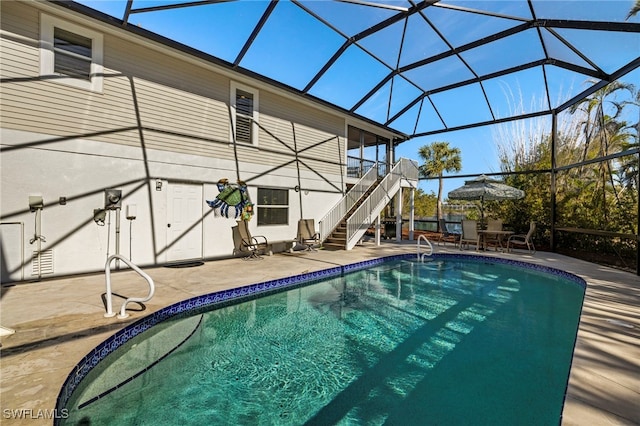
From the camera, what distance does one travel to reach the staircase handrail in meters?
11.4

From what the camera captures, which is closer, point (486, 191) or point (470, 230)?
point (486, 191)

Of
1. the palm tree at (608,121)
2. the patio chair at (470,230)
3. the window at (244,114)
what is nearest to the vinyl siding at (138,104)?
the window at (244,114)

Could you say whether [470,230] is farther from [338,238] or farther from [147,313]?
[147,313]

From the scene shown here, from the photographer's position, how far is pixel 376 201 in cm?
1159

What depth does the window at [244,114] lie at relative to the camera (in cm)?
892

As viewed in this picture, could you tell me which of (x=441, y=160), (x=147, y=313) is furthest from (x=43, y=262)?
(x=441, y=160)

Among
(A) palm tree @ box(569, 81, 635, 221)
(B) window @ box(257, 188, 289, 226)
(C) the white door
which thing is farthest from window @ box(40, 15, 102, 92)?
(A) palm tree @ box(569, 81, 635, 221)

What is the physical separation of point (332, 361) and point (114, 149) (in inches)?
252

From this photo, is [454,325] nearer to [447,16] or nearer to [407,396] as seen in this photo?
[407,396]

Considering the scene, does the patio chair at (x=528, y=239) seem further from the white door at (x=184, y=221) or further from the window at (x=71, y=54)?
the window at (x=71, y=54)

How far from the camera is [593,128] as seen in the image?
54.6 ft

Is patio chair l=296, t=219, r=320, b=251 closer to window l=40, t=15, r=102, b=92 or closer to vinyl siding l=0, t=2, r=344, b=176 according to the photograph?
vinyl siding l=0, t=2, r=344, b=176

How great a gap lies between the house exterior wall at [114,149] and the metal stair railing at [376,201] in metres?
2.71

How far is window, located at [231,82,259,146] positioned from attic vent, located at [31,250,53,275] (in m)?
5.02
